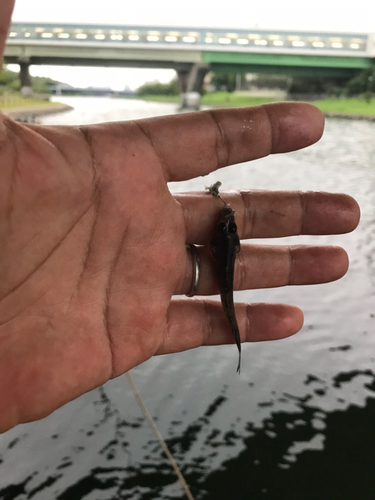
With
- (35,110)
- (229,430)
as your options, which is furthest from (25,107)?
(229,430)

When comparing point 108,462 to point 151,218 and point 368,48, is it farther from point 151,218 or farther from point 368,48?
point 368,48

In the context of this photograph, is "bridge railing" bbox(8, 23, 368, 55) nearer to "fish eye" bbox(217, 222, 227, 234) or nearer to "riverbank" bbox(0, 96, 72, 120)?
"riverbank" bbox(0, 96, 72, 120)

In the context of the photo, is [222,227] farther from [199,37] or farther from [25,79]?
[199,37]

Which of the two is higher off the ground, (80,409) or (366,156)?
(366,156)


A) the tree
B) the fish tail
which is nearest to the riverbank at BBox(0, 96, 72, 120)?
the fish tail

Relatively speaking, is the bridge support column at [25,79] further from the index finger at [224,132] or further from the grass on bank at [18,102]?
the index finger at [224,132]

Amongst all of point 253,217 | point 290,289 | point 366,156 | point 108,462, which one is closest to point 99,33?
point 366,156
